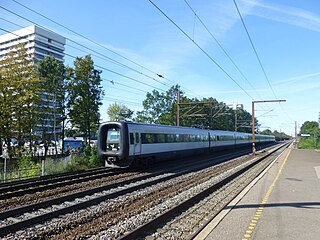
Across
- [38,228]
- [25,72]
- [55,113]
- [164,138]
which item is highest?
[25,72]

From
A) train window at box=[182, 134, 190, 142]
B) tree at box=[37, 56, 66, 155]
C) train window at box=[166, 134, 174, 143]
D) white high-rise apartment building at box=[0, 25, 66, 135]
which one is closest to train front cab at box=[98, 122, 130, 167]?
train window at box=[166, 134, 174, 143]

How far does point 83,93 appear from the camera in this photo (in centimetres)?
3006

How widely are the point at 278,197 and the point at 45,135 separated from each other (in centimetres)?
2458

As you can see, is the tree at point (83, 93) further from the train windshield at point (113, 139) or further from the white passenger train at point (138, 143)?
the train windshield at point (113, 139)

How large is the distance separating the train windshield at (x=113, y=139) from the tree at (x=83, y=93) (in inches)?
553

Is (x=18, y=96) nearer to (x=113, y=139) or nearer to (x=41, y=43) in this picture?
(x=113, y=139)

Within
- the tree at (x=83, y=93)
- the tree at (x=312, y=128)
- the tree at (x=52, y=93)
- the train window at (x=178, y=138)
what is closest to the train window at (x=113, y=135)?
the train window at (x=178, y=138)

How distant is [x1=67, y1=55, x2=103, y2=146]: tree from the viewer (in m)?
30.0

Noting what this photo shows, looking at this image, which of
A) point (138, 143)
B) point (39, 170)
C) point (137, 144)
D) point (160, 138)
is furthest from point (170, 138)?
point (39, 170)

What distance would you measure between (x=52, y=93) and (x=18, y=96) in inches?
284

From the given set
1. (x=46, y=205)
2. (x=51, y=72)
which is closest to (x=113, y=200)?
(x=46, y=205)

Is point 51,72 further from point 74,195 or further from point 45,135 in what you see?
point 74,195

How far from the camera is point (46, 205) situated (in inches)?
328

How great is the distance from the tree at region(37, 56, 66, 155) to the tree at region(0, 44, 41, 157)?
3949 mm
